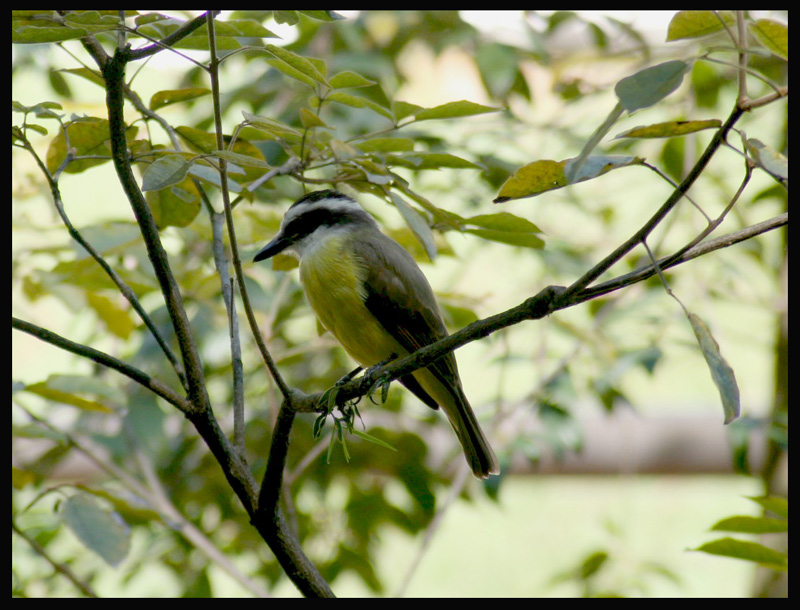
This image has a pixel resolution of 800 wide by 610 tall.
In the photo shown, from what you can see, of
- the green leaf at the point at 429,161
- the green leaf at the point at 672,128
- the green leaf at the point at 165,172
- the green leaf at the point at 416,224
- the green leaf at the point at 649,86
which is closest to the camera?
the green leaf at the point at 649,86

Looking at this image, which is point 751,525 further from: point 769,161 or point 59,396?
point 59,396

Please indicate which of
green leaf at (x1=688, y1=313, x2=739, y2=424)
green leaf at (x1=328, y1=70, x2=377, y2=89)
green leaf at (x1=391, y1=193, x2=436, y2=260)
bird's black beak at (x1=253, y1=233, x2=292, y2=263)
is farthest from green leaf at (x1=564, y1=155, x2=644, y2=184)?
bird's black beak at (x1=253, y1=233, x2=292, y2=263)

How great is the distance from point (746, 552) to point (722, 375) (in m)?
0.71

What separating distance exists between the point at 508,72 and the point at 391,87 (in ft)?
2.59

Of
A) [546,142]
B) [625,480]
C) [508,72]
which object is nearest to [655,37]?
[546,142]

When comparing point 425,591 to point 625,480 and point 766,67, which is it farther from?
point 766,67

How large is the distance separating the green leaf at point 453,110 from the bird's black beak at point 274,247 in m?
0.98

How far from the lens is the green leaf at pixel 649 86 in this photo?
3.07ft

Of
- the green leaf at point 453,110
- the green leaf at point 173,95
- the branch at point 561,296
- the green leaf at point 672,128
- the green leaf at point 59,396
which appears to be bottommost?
the branch at point 561,296

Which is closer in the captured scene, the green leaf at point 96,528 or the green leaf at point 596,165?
the green leaf at point 596,165

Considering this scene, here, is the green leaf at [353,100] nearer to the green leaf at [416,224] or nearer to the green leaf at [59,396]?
the green leaf at [416,224]

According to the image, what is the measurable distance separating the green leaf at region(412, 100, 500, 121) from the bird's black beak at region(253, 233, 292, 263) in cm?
98

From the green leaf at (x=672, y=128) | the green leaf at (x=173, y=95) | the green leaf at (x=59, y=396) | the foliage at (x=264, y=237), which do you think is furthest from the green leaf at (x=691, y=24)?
the green leaf at (x=59, y=396)

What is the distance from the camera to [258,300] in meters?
2.52
